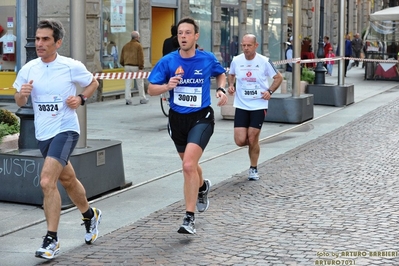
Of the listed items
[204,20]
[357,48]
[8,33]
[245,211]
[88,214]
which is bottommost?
[245,211]

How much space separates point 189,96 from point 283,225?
137cm

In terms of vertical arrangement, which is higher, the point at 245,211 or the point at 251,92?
the point at 251,92

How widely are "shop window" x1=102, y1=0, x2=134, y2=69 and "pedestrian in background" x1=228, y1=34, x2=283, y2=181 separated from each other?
11195 mm

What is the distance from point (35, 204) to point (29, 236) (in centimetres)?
127

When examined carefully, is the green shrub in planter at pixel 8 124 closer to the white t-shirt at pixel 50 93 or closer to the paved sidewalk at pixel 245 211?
the paved sidewalk at pixel 245 211

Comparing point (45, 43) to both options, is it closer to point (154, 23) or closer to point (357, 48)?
point (154, 23)

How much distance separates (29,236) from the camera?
22.7 feet

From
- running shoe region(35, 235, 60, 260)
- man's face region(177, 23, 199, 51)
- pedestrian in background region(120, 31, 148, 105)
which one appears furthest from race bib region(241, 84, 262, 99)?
pedestrian in background region(120, 31, 148, 105)

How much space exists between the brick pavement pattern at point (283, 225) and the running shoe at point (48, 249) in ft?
0.23

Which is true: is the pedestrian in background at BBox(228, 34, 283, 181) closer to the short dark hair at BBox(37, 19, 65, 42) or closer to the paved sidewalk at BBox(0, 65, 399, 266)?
the paved sidewalk at BBox(0, 65, 399, 266)

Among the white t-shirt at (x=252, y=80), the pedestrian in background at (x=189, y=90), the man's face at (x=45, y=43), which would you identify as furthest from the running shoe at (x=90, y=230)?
the white t-shirt at (x=252, y=80)

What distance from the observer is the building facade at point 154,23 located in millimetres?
19484

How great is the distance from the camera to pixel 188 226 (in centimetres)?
674

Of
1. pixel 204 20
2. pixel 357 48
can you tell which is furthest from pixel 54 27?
pixel 357 48
